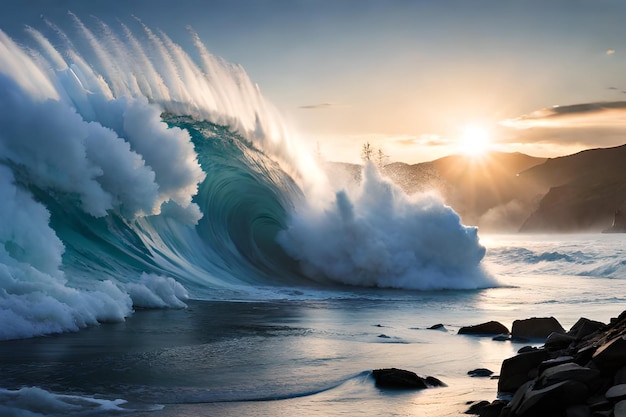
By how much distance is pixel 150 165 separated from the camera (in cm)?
1883

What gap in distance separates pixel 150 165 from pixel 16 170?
4.08 m

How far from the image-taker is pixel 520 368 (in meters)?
7.81

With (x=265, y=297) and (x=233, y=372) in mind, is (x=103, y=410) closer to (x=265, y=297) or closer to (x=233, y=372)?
(x=233, y=372)

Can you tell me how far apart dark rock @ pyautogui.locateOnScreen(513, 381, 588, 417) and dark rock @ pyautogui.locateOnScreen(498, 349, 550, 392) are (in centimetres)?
139

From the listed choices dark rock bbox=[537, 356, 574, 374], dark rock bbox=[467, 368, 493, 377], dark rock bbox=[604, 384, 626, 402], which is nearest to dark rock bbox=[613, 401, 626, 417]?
dark rock bbox=[604, 384, 626, 402]

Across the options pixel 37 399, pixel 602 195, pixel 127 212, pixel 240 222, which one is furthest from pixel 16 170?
pixel 602 195

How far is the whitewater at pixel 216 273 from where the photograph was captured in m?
Result: 8.58

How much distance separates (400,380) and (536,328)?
4.70 metres

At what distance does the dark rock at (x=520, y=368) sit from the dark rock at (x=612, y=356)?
1178 millimetres

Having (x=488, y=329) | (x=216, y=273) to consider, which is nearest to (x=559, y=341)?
(x=488, y=329)

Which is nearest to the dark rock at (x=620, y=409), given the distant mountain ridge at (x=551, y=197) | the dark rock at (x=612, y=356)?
the dark rock at (x=612, y=356)

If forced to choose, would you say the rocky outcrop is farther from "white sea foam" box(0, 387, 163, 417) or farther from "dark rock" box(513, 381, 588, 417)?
"white sea foam" box(0, 387, 163, 417)

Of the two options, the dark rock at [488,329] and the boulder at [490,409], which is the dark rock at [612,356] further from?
the dark rock at [488,329]

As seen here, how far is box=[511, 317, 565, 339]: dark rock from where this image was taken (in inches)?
487
